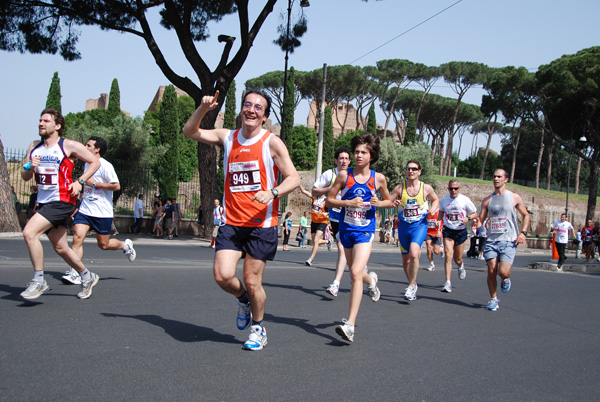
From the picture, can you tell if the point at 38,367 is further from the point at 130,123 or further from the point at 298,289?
the point at 130,123

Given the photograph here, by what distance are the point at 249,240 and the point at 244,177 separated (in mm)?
491

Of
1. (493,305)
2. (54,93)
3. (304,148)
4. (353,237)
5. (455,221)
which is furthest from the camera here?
(304,148)

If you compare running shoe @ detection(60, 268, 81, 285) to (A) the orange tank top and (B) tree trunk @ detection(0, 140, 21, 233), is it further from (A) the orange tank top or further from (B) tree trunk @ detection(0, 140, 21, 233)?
(B) tree trunk @ detection(0, 140, 21, 233)

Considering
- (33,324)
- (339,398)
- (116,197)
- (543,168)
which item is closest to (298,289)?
(33,324)

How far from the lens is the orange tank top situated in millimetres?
4246

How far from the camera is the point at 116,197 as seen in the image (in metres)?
19.4

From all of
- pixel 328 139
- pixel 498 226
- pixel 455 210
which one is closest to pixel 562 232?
pixel 455 210

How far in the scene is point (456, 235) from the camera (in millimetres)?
9602

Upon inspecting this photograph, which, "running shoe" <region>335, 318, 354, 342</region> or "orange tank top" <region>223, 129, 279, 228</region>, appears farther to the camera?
"running shoe" <region>335, 318, 354, 342</region>

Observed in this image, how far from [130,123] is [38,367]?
76.9 feet

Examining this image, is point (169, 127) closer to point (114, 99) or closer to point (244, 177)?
point (114, 99)

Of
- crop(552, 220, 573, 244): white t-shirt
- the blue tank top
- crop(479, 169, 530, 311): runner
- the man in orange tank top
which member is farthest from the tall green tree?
the man in orange tank top

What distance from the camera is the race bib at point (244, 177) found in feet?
14.1

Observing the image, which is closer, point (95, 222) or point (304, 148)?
point (95, 222)
